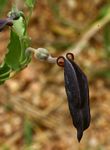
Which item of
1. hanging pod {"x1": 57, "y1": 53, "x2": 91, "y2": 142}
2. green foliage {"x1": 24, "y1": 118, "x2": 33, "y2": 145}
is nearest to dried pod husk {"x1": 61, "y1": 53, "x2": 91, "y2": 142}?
hanging pod {"x1": 57, "y1": 53, "x2": 91, "y2": 142}

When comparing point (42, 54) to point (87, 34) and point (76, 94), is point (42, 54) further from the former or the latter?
point (87, 34)

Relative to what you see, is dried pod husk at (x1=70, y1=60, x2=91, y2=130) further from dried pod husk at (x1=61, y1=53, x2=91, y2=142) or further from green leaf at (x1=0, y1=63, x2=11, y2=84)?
green leaf at (x1=0, y1=63, x2=11, y2=84)

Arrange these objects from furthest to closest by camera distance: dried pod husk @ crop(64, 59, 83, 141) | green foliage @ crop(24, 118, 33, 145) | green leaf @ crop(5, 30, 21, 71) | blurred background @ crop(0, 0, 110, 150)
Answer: blurred background @ crop(0, 0, 110, 150)
green foliage @ crop(24, 118, 33, 145)
green leaf @ crop(5, 30, 21, 71)
dried pod husk @ crop(64, 59, 83, 141)

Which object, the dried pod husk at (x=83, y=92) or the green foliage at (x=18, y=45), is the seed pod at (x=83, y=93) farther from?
the green foliage at (x=18, y=45)

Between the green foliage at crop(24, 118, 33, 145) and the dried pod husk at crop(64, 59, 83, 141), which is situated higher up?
the dried pod husk at crop(64, 59, 83, 141)

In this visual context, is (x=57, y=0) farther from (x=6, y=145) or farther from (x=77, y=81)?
(x=77, y=81)

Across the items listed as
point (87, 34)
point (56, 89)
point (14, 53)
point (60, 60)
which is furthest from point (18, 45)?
point (56, 89)

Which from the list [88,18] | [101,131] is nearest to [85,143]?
[101,131]

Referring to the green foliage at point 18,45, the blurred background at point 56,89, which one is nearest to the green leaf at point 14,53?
the green foliage at point 18,45

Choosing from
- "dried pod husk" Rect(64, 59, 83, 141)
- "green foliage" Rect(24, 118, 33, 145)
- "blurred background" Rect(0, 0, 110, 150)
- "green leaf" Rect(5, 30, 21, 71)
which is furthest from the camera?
"blurred background" Rect(0, 0, 110, 150)
